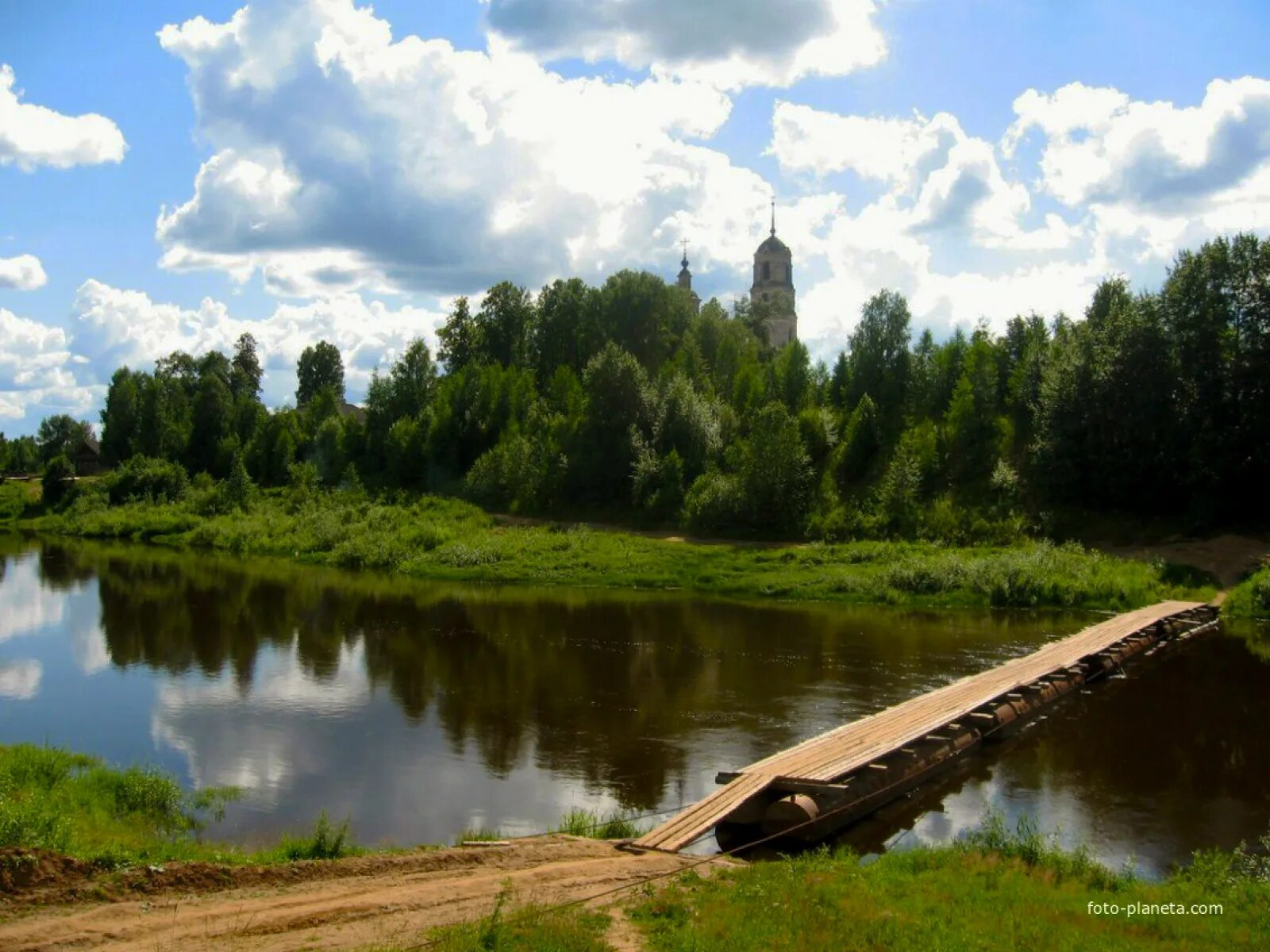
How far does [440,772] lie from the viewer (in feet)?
59.4

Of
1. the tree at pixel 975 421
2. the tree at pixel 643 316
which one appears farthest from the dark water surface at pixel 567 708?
the tree at pixel 643 316

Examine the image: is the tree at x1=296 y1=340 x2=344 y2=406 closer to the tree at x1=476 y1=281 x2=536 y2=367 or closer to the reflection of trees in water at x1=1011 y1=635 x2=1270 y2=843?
the tree at x1=476 y1=281 x2=536 y2=367

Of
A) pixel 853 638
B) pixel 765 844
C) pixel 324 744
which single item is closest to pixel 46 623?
pixel 324 744

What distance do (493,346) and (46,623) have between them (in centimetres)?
5824

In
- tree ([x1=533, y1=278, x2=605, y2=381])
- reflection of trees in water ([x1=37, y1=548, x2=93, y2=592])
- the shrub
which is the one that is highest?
tree ([x1=533, y1=278, x2=605, y2=381])

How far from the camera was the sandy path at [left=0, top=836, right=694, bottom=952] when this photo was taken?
31.6 feet

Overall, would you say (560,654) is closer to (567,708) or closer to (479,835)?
(567,708)

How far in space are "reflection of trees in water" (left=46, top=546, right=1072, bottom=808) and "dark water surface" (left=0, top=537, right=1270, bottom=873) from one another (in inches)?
4.4

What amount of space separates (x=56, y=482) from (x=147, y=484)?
1202 centimetres

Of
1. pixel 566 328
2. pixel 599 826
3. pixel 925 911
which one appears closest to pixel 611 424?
pixel 566 328

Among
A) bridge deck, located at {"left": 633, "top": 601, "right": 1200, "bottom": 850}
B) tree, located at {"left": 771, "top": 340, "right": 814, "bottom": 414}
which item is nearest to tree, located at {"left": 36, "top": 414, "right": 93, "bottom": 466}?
tree, located at {"left": 771, "top": 340, "right": 814, "bottom": 414}

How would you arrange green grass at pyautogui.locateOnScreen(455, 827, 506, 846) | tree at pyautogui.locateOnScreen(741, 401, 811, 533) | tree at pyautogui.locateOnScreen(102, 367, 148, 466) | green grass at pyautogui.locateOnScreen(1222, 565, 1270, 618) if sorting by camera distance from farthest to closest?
Result: tree at pyautogui.locateOnScreen(102, 367, 148, 466) < tree at pyautogui.locateOnScreen(741, 401, 811, 533) < green grass at pyautogui.locateOnScreen(1222, 565, 1270, 618) < green grass at pyautogui.locateOnScreen(455, 827, 506, 846)

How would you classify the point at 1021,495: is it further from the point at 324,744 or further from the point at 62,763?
the point at 62,763

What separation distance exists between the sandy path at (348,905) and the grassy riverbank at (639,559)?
28.9 m
